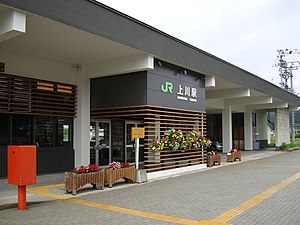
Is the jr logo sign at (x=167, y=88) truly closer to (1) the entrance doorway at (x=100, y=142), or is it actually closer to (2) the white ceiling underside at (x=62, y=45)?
(2) the white ceiling underside at (x=62, y=45)

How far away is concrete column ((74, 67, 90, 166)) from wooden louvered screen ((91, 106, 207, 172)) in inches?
18.5

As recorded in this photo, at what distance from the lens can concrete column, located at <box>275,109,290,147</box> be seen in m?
30.8

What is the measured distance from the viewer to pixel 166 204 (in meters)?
7.82

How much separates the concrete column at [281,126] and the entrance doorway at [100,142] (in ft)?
65.9

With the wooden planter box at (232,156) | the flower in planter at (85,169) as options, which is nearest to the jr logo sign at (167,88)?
the flower in planter at (85,169)

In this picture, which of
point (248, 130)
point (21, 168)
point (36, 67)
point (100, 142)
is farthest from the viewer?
point (248, 130)

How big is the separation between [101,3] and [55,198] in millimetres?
5379

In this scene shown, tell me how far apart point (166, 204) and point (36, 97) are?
21.8 feet

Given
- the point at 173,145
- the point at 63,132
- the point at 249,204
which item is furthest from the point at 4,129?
the point at 249,204

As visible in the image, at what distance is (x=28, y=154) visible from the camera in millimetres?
7375

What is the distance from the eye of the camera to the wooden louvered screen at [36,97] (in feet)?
36.6

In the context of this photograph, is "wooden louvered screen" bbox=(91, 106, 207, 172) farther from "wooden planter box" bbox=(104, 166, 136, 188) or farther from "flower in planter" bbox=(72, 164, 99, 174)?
"flower in planter" bbox=(72, 164, 99, 174)

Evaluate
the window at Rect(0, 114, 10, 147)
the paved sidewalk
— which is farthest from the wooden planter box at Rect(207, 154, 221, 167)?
the window at Rect(0, 114, 10, 147)

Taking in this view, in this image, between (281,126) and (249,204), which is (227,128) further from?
(249,204)
